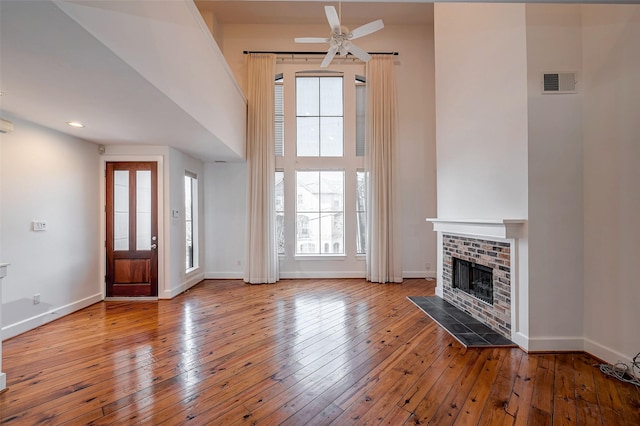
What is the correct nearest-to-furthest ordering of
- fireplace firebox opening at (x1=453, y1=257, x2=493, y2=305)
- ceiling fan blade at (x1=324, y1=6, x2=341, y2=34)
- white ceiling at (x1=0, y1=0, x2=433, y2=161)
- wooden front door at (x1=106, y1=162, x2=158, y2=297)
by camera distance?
white ceiling at (x1=0, y1=0, x2=433, y2=161), ceiling fan blade at (x1=324, y1=6, x2=341, y2=34), fireplace firebox opening at (x1=453, y1=257, x2=493, y2=305), wooden front door at (x1=106, y1=162, x2=158, y2=297)

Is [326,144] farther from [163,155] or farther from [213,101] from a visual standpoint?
[163,155]

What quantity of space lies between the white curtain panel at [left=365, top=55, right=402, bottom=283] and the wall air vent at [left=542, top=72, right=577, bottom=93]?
9.89 ft

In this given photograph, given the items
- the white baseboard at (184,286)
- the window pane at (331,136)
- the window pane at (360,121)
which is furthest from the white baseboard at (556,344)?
the white baseboard at (184,286)

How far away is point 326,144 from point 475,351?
449 cm

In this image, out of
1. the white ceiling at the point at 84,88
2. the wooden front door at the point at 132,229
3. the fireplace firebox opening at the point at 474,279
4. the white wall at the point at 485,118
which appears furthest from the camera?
the wooden front door at the point at 132,229

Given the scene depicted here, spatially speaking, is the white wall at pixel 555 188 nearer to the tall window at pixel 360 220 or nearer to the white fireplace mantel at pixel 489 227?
the white fireplace mantel at pixel 489 227

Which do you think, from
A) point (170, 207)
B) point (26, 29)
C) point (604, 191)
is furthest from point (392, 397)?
point (170, 207)

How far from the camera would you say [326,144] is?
5871mm

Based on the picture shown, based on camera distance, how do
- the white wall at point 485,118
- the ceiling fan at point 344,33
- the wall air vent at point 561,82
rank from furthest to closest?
1. the ceiling fan at point 344,33
2. the white wall at point 485,118
3. the wall air vent at point 561,82

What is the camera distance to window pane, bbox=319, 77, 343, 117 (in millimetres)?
5863

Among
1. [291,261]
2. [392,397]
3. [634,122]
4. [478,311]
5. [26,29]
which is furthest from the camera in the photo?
[291,261]

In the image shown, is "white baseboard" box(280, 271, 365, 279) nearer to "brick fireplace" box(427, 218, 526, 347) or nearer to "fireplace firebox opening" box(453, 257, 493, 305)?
"brick fireplace" box(427, 218, 526, 347)

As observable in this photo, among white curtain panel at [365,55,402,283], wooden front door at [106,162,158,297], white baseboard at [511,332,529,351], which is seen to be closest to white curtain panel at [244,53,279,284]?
wooden front door at [106,162,158,297]

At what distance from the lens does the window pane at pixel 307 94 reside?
586 cm
